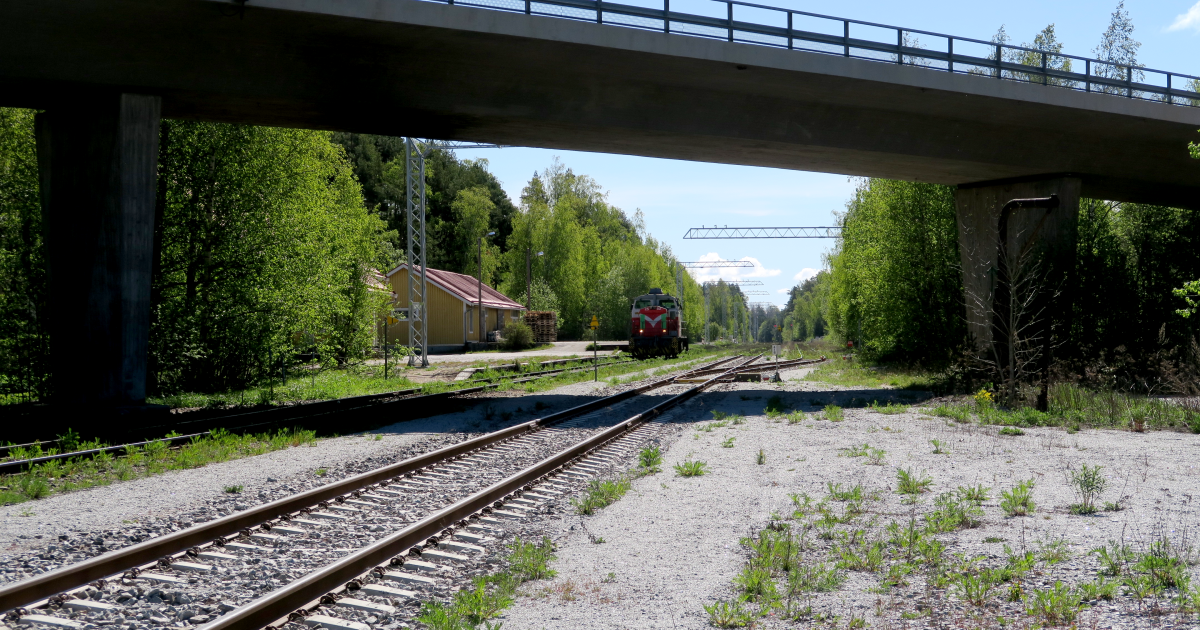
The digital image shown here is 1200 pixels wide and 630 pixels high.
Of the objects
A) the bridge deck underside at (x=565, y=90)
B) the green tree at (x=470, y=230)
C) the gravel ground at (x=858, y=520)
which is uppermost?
the green tree at (x=470, y=230)

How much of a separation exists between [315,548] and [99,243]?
39.5 ft

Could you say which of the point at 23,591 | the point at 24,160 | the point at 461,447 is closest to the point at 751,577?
the point at 23,591

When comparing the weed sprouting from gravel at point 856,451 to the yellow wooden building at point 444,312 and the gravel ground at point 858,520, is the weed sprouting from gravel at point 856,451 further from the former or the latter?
the yellow wooden building at point 444,312

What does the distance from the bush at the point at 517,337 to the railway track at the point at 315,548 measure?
137 feet

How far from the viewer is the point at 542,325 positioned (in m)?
58.9

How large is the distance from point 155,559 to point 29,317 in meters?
15.2

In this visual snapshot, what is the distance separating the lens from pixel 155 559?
5551 millimetres

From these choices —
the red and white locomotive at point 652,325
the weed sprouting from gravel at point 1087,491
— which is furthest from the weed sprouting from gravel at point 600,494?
the red and white locomotive at point 652,325

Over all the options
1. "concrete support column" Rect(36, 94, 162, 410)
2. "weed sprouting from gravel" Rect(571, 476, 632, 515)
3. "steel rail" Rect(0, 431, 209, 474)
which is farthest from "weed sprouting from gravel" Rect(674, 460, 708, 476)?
"concrete support column" Rect(36, 94, 162, 410)

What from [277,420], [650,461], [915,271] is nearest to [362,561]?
[650,461]

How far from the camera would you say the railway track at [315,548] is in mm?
4645

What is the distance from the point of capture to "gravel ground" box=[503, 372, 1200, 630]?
486cm

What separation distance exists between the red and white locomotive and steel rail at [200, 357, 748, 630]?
32.2m

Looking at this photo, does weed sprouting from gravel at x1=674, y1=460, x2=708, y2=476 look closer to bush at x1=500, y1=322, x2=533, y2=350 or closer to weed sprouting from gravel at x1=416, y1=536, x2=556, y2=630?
weed sprouting from gravel at x1=416, y1=536, x2=556, y2=630
